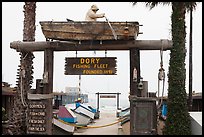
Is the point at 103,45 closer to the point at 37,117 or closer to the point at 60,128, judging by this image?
the point at 37,117

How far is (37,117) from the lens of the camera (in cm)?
715

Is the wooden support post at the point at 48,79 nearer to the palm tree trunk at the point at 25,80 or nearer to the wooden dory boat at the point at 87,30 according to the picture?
the wooden dory boat at the point at 87,30

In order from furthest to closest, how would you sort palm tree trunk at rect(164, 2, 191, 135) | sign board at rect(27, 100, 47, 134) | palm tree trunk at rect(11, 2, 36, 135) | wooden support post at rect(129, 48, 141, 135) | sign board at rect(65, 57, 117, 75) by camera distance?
palm tree trunk at rect(11, 2, 36, 135), palm tree trunk at rect(164, 2, 191, 135), sign board at rect(27, 100, 47, 134), sign board at rect(65, 57, 117, 75), wooden support post at rect(129, 48, 141, 135)

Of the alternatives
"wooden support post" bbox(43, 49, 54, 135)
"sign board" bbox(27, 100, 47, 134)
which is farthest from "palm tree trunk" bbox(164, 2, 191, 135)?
"sign board" bbox(27, 100, 47, 134)

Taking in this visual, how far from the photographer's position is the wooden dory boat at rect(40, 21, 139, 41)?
6.64 metres

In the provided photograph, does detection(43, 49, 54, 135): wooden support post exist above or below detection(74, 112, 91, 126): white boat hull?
above

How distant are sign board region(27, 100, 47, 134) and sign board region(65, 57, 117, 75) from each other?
118 cm

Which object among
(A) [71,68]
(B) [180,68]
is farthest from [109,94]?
(A) [71,68]

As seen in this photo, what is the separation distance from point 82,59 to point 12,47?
6.30ft

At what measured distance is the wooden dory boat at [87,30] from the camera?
261 inches

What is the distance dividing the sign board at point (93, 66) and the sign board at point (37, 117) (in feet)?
3.87

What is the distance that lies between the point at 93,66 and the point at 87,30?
93 centimetres

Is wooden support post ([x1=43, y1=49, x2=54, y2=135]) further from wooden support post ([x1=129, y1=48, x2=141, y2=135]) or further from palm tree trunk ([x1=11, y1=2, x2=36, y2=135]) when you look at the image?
palm tree trunk ([x1=11, y1=2, x2=36, y2=135])

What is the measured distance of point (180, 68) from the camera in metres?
9.60
